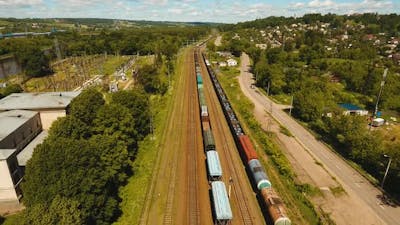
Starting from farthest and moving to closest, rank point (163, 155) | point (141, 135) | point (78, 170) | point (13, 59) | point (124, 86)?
1. point (13, 59)
2. point (124, 86)
3. point (141, 135)
4. point (163, 155)
5. point (78, 170)

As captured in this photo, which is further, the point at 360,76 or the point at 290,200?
the point at 360,76

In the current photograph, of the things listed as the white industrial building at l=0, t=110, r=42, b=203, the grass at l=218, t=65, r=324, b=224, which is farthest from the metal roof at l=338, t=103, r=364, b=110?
the white industrial building at l=0, t=110, r=42, b=203

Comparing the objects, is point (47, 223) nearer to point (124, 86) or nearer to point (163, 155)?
point (163, 155)

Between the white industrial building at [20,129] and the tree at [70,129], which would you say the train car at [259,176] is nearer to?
the tree at [70,129]

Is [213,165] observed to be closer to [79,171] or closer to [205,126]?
[205,126]

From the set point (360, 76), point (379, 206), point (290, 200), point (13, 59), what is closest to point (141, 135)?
point (290, 200)

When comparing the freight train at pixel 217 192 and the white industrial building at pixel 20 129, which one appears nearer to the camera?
the freight train at pixel 217 192

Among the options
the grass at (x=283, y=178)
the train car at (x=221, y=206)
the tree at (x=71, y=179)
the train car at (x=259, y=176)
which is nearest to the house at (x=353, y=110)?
the grass at (x=283, y=178)
